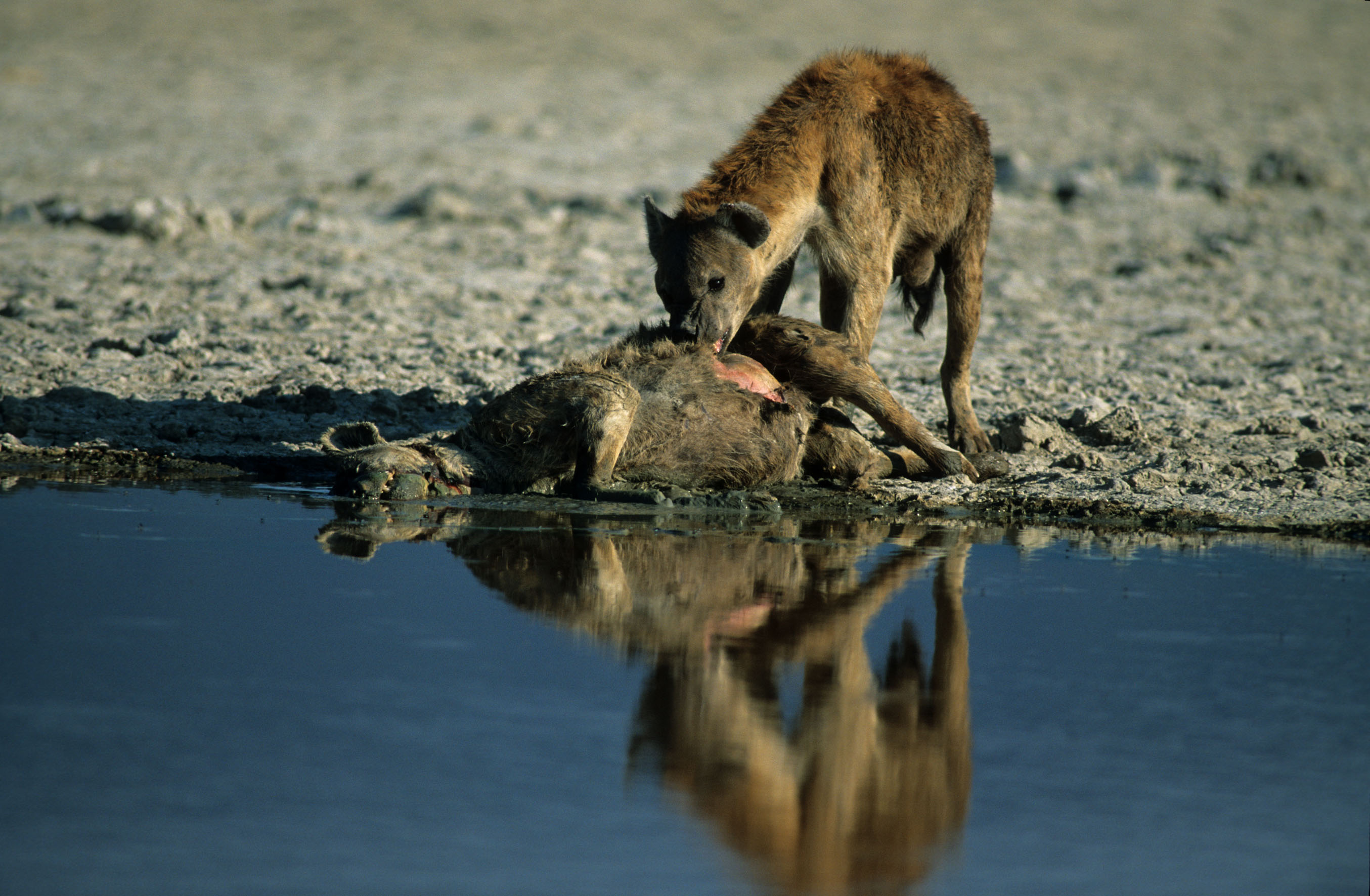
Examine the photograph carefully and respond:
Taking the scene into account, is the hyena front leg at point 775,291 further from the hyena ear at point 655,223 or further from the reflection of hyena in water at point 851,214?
the hyena ear at point 655,223

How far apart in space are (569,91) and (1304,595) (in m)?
13.9

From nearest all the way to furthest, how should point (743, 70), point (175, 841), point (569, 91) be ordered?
1. point (175, 841)
2. point (569, 91)
3. point (743, 70)

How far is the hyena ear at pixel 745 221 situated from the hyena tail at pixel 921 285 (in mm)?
1351

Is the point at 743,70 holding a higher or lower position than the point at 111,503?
higher

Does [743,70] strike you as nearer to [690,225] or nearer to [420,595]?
[690,225]

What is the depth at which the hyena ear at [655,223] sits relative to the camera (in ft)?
22.0

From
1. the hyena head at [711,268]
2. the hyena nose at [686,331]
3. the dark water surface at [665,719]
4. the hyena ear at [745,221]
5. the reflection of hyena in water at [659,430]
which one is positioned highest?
the hyena ear at [745,221]

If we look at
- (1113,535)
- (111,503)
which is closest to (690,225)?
(1113,535)

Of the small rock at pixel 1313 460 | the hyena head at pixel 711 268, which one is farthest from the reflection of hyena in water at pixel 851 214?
the small rock at pixel 1313 460

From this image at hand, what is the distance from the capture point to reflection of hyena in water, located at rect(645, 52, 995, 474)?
6504 mm

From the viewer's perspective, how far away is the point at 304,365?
27.7 feet

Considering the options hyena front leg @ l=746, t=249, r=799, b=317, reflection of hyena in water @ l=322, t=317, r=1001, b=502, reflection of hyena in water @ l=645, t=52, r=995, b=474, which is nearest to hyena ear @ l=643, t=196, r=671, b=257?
reflection of hyena in water @ l=645, t=52, r=995, b=474

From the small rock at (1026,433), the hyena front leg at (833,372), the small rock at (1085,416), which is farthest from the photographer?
the small rock at (1085,416)

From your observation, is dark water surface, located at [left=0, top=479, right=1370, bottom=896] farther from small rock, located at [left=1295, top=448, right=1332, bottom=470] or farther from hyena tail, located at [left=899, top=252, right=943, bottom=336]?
hyena tail, located at [left=899, top=252, right=943, bottom=336]
